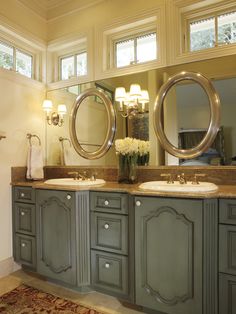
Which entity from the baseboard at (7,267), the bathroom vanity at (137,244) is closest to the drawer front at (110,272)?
the bathroom vanity at (137,244)

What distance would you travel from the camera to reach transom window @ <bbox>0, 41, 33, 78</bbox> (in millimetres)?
2363

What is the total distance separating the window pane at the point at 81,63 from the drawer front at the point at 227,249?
203 cm

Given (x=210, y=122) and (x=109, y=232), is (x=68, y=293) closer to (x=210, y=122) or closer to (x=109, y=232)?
(x=109, y=232)

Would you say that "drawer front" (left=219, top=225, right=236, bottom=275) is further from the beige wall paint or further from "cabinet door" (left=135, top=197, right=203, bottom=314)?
the beige wall paint

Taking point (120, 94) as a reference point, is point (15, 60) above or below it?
above

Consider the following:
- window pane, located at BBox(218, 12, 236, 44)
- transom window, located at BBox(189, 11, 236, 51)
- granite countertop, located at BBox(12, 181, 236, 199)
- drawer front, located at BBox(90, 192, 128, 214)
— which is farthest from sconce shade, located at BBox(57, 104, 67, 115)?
window pane, located at BBox(218, 12, 236, 44)

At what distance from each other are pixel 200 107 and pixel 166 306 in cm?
145

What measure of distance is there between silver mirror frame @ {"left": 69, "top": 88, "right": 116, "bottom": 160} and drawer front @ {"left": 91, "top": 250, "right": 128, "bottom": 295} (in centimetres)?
94

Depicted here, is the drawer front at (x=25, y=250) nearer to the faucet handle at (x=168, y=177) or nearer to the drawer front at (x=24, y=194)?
the drawer front at (x=24, y=194)

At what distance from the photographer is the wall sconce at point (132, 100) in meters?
2.16

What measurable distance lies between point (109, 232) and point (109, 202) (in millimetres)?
222

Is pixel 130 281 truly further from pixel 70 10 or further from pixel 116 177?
pixel 70 10

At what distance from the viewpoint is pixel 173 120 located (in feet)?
6.69

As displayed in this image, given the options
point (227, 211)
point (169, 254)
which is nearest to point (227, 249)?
point (227, 211)
